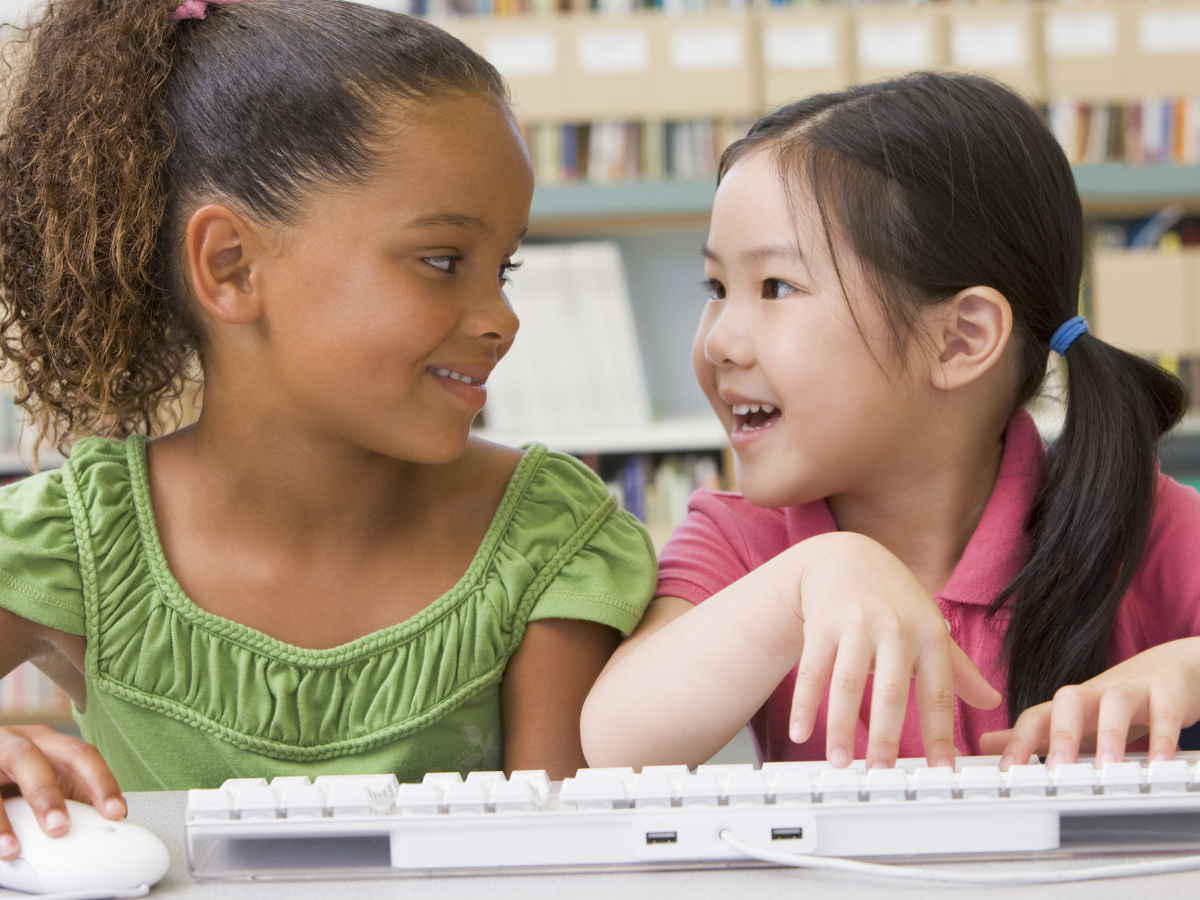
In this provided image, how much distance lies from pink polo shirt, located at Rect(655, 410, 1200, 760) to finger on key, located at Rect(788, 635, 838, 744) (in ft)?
0.87

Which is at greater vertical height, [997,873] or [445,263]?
[445,263]

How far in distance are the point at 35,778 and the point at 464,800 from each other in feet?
0.72

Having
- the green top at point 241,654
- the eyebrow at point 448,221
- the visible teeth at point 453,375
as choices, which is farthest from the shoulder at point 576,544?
the eyebrow at point 448,221

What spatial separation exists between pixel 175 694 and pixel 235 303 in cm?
27

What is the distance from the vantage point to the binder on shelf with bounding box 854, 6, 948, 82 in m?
1.84

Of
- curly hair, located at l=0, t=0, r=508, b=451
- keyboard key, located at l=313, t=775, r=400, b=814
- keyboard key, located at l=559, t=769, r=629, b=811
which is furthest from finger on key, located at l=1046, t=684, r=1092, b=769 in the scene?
curly hair, located at l=0, t=0, r=508, b=451

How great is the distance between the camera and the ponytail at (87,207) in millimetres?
764

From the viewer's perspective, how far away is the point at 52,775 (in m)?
0.55

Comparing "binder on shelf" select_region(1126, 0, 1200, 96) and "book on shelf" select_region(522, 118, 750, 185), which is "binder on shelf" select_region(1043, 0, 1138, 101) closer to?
"binder on shelf" select_region(1126, 0, 1200, 96)

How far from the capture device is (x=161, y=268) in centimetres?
80

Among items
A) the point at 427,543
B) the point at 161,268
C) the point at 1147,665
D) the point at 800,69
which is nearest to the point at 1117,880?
the point at 1147,665

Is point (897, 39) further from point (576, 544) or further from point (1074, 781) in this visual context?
point (1074, 781)

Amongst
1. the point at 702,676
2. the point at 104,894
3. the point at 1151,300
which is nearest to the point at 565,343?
the point at 1151,300

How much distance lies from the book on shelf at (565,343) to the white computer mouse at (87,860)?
1.50 metres
